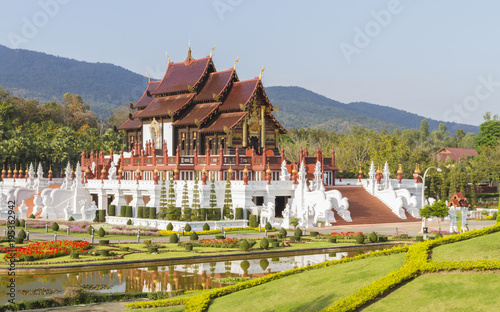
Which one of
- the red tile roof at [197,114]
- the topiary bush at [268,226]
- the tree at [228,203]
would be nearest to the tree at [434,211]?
the topiary bush at [268,226]

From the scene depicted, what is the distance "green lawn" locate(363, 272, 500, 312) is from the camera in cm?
1658

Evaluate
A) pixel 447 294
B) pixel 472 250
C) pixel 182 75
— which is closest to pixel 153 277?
pixel 472 250

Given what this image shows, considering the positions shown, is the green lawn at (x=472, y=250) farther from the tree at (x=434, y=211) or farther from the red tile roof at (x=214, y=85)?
the red tile roof at (x=214, y=85)

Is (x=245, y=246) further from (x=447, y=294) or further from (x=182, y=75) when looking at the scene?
(x=182, y=75)

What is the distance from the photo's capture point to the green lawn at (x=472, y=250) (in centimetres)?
1944

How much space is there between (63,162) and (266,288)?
255 feet

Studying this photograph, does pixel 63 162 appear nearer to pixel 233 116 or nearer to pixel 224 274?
pixel 233 116

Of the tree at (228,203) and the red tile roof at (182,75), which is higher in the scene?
Answer: the red tile roof at (182,75)

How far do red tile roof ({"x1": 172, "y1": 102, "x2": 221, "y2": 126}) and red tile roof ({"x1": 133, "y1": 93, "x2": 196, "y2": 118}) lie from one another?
967 mm

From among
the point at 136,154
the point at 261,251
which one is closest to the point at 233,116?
the point at 136,154

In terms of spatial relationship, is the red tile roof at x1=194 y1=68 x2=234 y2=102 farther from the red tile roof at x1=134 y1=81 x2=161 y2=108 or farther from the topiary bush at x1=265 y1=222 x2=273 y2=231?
the topiary bush at x1=265 y1=222 x2=273 y2=231

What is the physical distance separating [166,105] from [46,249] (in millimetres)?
38544

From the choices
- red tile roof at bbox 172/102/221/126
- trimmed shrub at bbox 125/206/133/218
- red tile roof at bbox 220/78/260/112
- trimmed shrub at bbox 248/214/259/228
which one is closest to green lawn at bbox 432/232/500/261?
trimmed shrub at bbox 248/214/259/228

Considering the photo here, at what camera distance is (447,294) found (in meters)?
17.3
